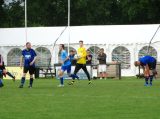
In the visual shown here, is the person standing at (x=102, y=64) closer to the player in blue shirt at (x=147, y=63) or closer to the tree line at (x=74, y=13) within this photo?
the player in blue shirt at (x=147, y=63)

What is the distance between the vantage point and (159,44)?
42.7m

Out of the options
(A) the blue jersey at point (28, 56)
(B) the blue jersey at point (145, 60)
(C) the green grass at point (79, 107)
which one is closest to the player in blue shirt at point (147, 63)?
(B) the blue jersey at point (145, 60)

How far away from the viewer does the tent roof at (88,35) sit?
142 ft

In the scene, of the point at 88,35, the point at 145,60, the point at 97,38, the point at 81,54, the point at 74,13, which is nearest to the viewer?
the point at 145,60

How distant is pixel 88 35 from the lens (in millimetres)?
44469

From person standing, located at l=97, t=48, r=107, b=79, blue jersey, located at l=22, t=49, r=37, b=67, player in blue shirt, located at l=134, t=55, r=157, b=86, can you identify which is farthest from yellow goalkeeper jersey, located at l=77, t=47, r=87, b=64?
person standing, located at l=97, t=48, r=107, b=79

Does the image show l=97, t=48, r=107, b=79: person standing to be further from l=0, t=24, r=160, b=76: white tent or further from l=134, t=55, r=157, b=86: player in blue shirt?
l=134, t=55, r=157, b=86: player in blue shirt

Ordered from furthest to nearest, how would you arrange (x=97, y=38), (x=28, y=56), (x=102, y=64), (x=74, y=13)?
(x=74, y=13) < (x=97, y=38) < (x=102, y=64) < (x=28, y=56)

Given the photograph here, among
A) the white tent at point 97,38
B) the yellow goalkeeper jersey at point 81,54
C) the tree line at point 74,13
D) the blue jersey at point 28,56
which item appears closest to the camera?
the blue jersey at point 28,56

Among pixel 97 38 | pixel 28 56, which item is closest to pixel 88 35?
pixel 97 38

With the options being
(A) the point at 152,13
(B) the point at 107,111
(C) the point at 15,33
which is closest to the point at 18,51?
(C) the point at 15,33

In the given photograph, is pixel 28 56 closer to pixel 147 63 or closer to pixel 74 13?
pixel 147 63

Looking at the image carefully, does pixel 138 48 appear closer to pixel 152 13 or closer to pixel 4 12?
pixel 152 13

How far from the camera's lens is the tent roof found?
43.2 meters
